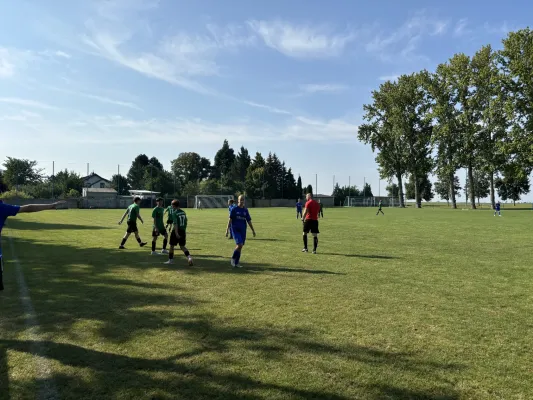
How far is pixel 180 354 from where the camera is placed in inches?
174

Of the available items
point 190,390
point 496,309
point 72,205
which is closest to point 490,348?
point 496,309

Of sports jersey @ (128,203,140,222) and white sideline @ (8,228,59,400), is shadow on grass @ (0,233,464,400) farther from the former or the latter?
sports jersey @ (128,203,140,222)

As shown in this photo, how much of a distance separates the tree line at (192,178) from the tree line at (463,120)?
1758 cm

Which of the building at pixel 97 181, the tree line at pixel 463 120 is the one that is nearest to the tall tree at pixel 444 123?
the tree line at pixel 463 120

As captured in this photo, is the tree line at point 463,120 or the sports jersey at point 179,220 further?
the tree line at point 463,120

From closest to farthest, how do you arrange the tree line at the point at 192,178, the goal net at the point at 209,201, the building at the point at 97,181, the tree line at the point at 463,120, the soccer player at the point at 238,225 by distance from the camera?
the soccer player at the point at 238,225, the tree line at the point at 463,120, the goal net at the point at 209,201, the tree line at the point at 192,178, the building at the point at 97,181

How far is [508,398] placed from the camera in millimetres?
3502

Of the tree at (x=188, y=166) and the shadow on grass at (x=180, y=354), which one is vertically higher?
the tree at (x=188, y=166)

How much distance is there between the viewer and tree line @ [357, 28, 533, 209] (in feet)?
146

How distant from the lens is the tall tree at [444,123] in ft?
185

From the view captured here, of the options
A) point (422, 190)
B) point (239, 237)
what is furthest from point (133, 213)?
point (422, 190)

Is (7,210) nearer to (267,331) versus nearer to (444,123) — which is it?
(267,331)

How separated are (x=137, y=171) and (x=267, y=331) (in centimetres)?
11073

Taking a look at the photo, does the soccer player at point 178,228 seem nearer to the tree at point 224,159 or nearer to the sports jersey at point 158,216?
the sports jersey at point 158,216
